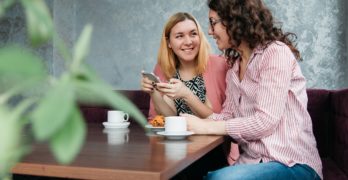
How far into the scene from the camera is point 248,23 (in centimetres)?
163

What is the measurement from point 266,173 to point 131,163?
559mm

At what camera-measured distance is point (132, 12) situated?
323cm

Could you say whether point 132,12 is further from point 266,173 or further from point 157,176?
point 157,176

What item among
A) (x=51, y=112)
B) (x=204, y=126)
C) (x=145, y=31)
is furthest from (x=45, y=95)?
(x=145, y=31)

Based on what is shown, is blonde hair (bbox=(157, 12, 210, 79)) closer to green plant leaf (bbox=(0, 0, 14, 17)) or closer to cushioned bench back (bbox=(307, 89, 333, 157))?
cushioned bench back (bbox=(307, 89, 333, 157))

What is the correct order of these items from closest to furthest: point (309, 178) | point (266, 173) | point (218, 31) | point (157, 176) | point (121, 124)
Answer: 1. point (157, 176)
2. point (266, 173)
3. point (309, 178)
4. point (218, 31)
5. point (121, 124)

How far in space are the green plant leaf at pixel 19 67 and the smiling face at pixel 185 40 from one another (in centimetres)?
198

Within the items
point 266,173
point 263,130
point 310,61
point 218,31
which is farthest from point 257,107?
point 310,61

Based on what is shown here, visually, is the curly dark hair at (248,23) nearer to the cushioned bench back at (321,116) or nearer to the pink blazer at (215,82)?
the pink blazer at (215,82)

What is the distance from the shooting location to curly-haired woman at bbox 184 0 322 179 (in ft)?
4.83

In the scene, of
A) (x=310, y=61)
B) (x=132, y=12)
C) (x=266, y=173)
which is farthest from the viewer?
(x=132, y=12)

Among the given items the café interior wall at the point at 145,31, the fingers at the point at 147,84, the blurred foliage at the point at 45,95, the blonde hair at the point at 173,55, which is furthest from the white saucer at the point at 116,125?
the blurred foliage at the point at 45,95

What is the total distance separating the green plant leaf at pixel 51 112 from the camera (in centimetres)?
14

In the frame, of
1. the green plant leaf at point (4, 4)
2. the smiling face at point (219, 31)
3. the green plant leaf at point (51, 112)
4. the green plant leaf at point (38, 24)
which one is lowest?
the green plant leaf at point (51, 112)
